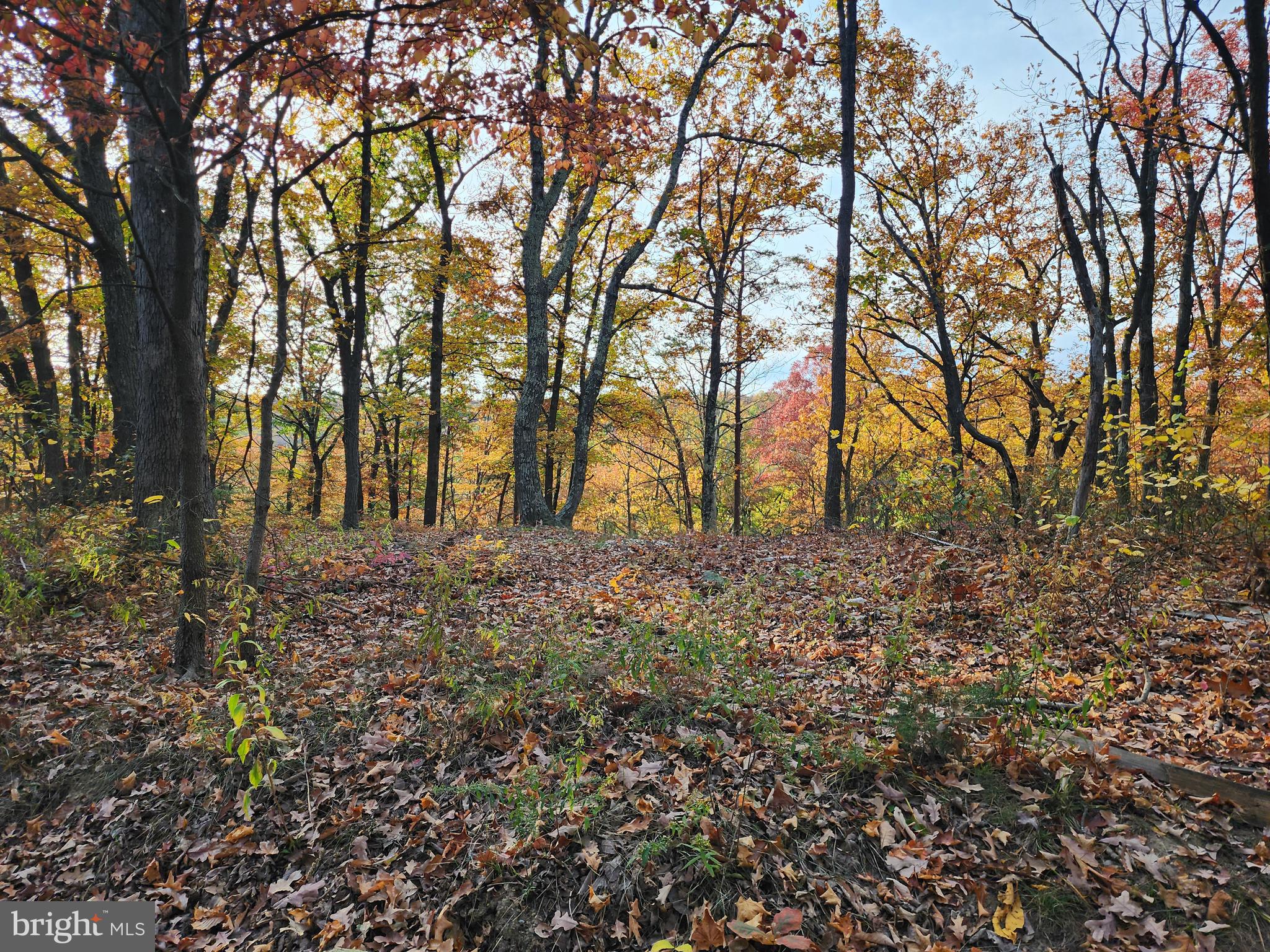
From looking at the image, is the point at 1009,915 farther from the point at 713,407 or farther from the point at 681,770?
the point at 713,407

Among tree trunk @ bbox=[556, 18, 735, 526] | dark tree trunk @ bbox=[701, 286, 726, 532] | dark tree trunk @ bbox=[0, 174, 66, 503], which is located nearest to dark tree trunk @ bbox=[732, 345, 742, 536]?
dark tree trunk @ bbox=[701, 286, 726, 532]

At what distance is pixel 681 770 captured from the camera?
347 centimetres

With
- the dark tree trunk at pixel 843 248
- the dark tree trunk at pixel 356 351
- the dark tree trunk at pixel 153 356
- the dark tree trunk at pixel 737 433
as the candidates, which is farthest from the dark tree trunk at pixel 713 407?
the dark tree trunk at pixel 153 356

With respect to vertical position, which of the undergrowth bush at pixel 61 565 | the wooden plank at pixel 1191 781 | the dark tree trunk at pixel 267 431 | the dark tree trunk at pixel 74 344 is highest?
the dark tree trunk at pixel 74 344

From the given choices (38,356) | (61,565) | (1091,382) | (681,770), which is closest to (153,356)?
(61,565)

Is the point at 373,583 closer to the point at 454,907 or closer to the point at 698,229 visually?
the point at 454,907

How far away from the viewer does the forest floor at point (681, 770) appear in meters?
2.70

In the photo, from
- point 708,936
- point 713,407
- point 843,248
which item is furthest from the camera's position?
point 713,407

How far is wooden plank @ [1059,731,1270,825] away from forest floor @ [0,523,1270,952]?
92mm

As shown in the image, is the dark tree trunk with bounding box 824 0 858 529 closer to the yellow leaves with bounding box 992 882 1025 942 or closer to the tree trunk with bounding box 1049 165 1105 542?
the tree trunk with bounding box 1049 165 1105 542

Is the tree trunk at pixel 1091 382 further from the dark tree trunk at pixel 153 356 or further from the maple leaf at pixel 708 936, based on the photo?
the dark tree trunk at pixel 153 356

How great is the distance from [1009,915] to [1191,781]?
1.48m

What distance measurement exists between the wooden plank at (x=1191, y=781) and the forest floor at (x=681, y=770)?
0.09 m

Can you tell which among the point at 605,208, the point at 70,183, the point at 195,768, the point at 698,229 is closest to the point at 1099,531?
the point at 195,768
